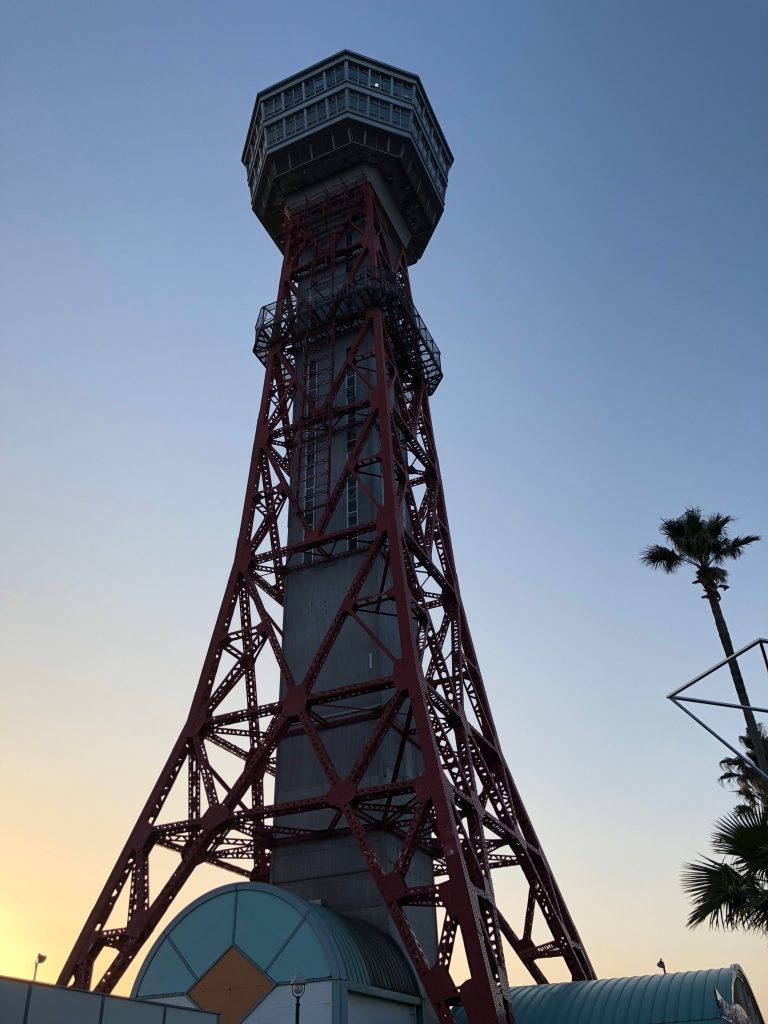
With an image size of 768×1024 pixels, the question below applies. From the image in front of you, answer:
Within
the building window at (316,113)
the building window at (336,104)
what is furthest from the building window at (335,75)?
the building window at (316,113)

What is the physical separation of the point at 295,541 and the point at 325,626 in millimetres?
3892

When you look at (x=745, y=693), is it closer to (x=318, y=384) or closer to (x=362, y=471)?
(x=362, y=471)

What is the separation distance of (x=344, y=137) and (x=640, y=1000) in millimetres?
33796

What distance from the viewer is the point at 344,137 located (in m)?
40.1

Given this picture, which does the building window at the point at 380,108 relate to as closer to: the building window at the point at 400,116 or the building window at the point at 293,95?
the building window at the point at 400,116

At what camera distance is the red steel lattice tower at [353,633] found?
82.3ft

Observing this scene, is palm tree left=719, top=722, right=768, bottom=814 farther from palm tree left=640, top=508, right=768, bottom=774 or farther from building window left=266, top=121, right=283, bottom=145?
building window left=266, top=121, right=283, bottom=145

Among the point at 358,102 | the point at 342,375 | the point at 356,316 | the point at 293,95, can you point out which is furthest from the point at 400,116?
the point at 342,375

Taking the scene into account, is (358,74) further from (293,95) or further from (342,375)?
(342,375)

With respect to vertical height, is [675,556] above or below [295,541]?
below

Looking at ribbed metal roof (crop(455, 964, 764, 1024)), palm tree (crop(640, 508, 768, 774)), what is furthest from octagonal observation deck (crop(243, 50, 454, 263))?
ribbed metal roof (crop(455, 964, 764, 1024))

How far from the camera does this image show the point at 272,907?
73.8ft

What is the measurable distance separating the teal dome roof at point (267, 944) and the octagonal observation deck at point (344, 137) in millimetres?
29916

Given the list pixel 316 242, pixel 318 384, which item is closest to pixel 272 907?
pixel 318 384
